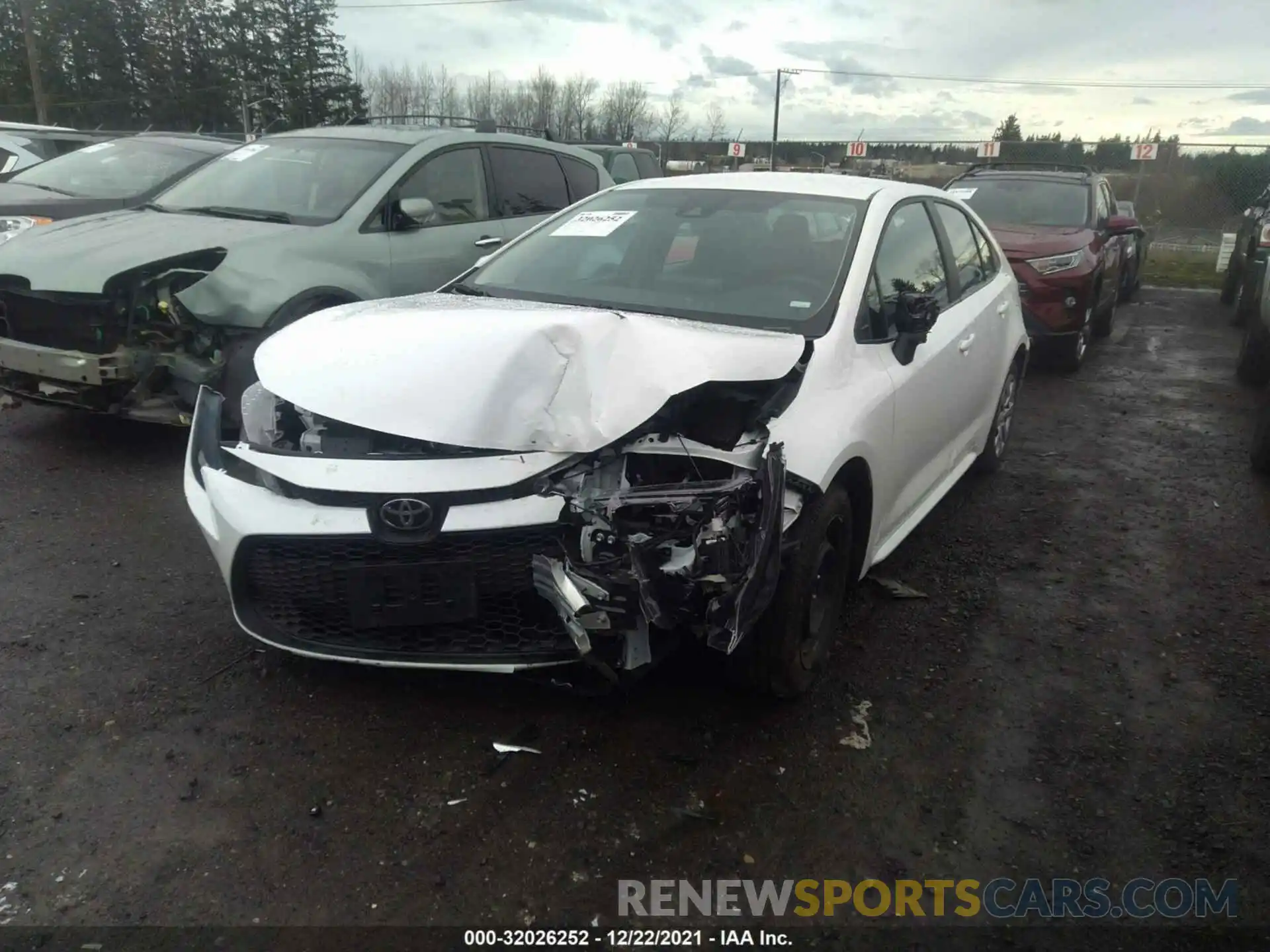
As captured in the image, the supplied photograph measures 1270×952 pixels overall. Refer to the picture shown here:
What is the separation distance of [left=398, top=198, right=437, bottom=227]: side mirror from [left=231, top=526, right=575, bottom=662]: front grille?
10.9ft

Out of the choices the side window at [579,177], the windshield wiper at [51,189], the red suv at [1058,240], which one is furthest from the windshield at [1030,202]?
the windshield wiper at [51,189]

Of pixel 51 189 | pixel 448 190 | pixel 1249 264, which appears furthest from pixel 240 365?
pixel 1249 264

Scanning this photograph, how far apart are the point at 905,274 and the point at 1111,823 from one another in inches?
89.0

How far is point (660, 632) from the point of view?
2660 millimetres

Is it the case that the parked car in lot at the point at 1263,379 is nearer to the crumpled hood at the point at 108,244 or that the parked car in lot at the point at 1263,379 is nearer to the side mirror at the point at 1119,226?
the side mirror at the point at 1119,226

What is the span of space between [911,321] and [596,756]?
76.4 inches

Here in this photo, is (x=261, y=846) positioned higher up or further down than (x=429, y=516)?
further down

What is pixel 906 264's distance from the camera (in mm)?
3965

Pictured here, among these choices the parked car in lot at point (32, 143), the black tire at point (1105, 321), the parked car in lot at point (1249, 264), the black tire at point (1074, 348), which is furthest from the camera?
the parked car in lot at point (32, 143)

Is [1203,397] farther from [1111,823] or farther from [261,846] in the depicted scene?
[261,846]

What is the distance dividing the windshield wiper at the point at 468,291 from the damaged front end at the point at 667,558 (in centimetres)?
156

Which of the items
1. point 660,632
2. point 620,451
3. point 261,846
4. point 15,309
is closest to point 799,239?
point 620,451

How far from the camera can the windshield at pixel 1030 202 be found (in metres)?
8.88

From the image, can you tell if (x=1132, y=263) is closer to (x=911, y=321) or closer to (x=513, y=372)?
(x=911, y=321)
